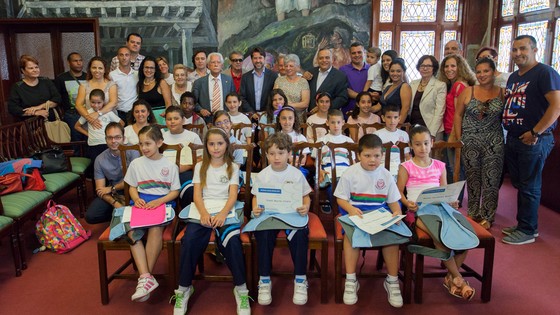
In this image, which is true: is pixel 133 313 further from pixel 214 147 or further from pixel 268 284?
pixel 214 147

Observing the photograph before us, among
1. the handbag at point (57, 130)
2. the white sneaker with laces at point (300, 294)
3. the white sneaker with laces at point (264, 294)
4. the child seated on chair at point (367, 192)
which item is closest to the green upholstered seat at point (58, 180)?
the handbag at point (57, 130)

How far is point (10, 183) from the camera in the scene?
3246mm

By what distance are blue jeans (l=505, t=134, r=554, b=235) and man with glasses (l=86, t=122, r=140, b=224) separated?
2915mm

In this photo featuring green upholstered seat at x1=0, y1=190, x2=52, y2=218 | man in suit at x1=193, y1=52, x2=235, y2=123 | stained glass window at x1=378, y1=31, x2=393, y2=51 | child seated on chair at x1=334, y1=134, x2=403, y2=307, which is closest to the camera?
child seated on chair at x1=334, y1=134, x2=403, y2=307

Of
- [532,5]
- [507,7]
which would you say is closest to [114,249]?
[532,5]

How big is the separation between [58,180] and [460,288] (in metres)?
3.17

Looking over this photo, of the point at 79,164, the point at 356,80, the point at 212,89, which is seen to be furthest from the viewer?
the point at 356,80

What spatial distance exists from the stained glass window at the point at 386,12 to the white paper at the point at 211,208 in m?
4.97

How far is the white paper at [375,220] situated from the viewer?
2.40m

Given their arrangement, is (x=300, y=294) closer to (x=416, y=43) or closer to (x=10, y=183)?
(x=10, y=183)

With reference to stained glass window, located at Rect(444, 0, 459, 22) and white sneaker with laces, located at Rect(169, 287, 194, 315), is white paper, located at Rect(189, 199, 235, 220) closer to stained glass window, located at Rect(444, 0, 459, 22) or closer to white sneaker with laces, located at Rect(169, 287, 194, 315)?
white sneaker with laces, located at Rect(169, 287, 194, 315)

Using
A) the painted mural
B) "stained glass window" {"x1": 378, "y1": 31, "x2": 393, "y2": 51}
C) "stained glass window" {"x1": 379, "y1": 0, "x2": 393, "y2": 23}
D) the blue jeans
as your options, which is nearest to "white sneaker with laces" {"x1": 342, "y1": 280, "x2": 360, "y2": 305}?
the blue jeans

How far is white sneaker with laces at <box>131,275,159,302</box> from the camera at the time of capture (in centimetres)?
246

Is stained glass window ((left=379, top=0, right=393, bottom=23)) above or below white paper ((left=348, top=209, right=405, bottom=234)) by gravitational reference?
above
